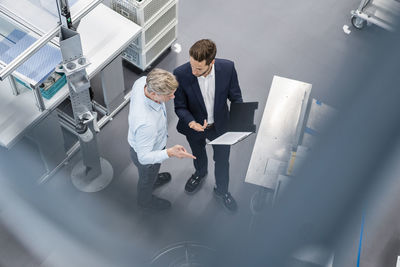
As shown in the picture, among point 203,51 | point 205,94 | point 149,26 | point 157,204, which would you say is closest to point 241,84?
point 149,26

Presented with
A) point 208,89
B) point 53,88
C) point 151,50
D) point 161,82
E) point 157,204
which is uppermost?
point 161,82

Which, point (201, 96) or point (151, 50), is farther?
point (151, 50)

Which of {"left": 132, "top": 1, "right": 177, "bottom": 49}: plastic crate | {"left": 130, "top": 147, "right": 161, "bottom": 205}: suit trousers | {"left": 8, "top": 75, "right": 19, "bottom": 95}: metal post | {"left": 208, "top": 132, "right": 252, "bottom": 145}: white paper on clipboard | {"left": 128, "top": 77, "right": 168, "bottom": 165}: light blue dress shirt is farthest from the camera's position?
{"left": 132, "top": 1, "right": 177, "bottom": 49}: plastic crate

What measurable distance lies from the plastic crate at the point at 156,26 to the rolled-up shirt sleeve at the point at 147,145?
53.0 inches

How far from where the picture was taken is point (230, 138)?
2666mm

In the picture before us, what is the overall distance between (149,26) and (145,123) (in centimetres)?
147

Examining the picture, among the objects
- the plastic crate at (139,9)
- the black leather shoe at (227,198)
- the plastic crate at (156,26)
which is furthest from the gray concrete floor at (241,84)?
the plastic crate at (139,9)

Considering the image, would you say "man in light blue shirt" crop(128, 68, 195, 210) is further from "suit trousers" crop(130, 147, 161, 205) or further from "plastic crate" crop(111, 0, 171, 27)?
"plastic crate" crop(111, 0, 171, 27)

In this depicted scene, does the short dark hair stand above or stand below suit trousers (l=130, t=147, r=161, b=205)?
above

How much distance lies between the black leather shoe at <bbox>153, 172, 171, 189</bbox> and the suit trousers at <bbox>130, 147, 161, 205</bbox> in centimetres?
22

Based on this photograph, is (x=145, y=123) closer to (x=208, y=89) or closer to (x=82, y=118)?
(x=208, y=89)

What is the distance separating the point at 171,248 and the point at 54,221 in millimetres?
846

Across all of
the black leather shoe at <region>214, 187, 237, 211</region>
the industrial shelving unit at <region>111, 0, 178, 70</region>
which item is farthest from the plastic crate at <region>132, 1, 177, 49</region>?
the black leather shoe at <region>214, 187, 237, 211</region>

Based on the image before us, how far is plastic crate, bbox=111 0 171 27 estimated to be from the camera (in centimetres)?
328
